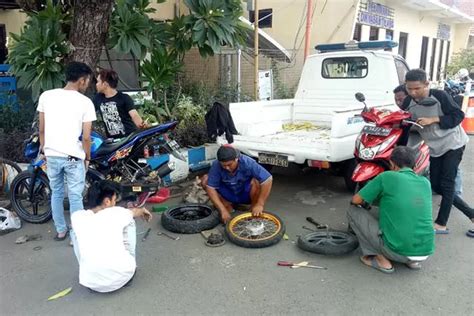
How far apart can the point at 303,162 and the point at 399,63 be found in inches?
102

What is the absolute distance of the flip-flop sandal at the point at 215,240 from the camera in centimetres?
406

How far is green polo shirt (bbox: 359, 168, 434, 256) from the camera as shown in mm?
3324

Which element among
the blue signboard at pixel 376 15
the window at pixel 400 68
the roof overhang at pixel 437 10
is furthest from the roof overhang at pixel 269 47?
the roof overhang at pixel 437 10

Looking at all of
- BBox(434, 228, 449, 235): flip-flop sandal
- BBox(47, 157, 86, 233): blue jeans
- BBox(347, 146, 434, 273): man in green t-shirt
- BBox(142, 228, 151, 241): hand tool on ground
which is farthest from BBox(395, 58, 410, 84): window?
BBox(47, 157, 86, 233): blue jeans

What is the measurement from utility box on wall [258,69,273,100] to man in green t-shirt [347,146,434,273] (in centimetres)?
523

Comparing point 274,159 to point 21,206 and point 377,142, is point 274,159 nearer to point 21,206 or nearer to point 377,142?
point 377,142

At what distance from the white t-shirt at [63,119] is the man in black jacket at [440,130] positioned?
3.20 m

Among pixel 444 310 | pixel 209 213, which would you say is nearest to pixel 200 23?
pixel 209 213

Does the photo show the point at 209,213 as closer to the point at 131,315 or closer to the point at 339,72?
the point at 131,315

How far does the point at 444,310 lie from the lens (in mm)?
2994

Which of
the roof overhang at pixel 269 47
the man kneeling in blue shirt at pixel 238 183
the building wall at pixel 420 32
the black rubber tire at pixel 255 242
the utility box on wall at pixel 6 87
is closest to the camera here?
the black rubber tire at pixel 255 242

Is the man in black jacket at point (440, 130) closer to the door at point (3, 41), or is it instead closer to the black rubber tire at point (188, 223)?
the black rubber tire at point (188, 223)

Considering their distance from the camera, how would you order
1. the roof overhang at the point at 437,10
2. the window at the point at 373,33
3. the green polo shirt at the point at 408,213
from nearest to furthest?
the green polo shirt at the point at 408,213 → the window at the point at 373,33 → the roof overhang at the point at 437,10

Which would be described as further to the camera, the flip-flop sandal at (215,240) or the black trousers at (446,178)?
the black trousers at (446,178)
